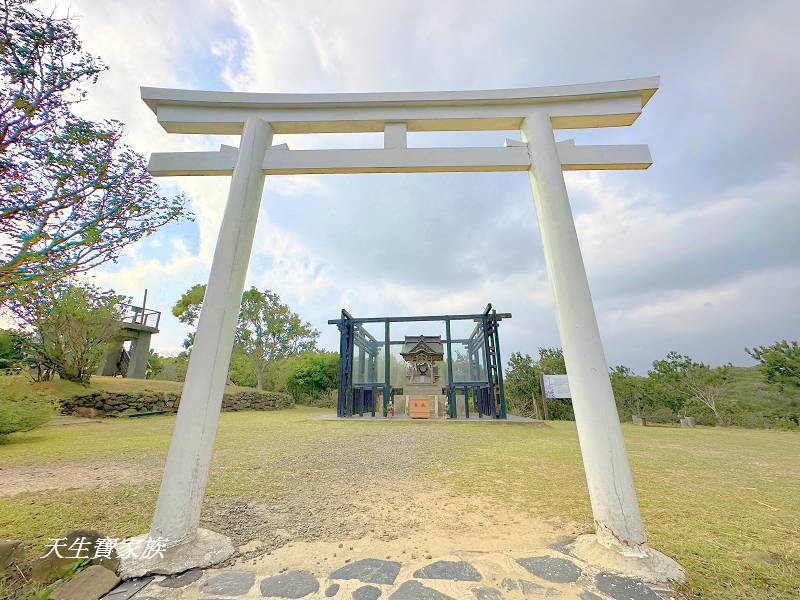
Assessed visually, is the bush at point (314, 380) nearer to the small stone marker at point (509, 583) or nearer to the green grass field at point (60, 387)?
the green grass field at point (60, 387)

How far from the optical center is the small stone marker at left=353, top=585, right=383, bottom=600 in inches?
54.9

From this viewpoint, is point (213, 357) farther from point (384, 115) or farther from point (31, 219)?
point (31, 219)

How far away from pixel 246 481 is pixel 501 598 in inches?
104

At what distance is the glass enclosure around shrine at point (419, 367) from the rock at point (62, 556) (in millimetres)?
8261

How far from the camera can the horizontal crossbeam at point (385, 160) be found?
2402 mm

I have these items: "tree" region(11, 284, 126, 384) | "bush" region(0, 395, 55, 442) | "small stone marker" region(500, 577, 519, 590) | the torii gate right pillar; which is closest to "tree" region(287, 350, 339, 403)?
"tree" region(11, 284, 126, 384)

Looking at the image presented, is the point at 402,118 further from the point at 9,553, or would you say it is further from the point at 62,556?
the point at 9,553

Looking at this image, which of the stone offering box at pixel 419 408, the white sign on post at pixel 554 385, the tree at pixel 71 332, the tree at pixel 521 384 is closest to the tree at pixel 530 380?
the tree at pixel 521 384

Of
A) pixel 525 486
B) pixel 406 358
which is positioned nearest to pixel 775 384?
pixel 406 358

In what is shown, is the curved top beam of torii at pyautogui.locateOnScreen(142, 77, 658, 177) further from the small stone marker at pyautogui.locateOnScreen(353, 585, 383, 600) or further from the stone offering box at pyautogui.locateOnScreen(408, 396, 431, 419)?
the stone offering box at pyautogui.locateOnScreen(408, 396, 431, 419)

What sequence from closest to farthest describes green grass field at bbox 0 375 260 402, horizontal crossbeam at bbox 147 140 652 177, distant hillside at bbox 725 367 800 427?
horizontal crossbeam at bbox 147 140 652 177
green grass field at bbox 0 375 260 402
distant hillside at bbox 725 367 800 427

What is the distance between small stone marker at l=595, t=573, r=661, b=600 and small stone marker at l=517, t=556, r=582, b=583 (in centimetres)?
10

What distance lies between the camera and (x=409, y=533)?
2033 millimetres

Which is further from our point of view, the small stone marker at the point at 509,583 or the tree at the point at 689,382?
the tree at the point at 689,382
